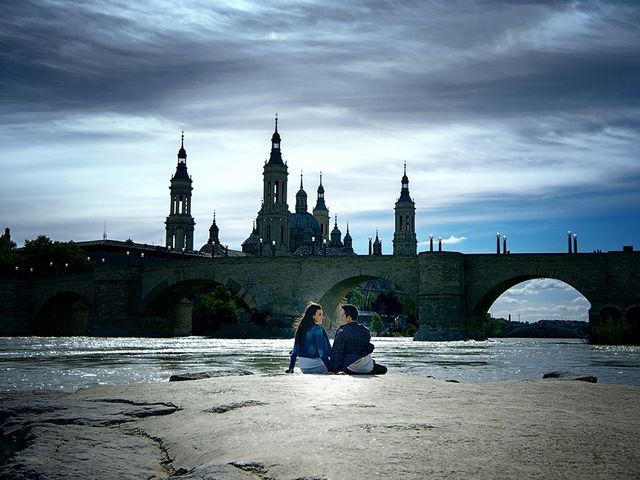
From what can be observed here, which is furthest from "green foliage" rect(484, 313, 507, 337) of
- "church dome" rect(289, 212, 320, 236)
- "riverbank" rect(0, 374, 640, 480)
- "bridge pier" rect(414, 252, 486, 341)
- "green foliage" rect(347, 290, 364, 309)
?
"riverbank" rect(0, 374, 640, 480)

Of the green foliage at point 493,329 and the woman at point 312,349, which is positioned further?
the green foliage at point 493,329

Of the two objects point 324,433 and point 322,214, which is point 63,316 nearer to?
point 324,433

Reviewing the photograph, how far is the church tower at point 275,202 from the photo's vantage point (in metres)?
106

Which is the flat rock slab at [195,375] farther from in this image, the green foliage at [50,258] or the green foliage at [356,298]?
the green foliage at [356,298]

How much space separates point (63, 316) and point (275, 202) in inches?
1464

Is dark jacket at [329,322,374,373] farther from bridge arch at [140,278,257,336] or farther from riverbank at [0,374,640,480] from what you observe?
bridge arch at [140,278,257,336]

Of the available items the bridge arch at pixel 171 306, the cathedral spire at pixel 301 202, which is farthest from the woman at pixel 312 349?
the cathedral spire at pixel 301 202

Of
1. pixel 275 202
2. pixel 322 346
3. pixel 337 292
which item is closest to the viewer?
pixel 322 346

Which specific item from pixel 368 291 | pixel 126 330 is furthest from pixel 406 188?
pixel 126 330

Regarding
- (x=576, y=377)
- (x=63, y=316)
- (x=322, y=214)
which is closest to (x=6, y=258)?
(x=63, y=316)

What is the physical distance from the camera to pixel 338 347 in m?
9.54

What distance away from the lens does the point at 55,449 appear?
196 inches

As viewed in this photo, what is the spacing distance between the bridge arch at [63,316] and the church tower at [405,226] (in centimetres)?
6318

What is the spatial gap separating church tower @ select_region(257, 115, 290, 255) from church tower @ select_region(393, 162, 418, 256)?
2875 centimetres
